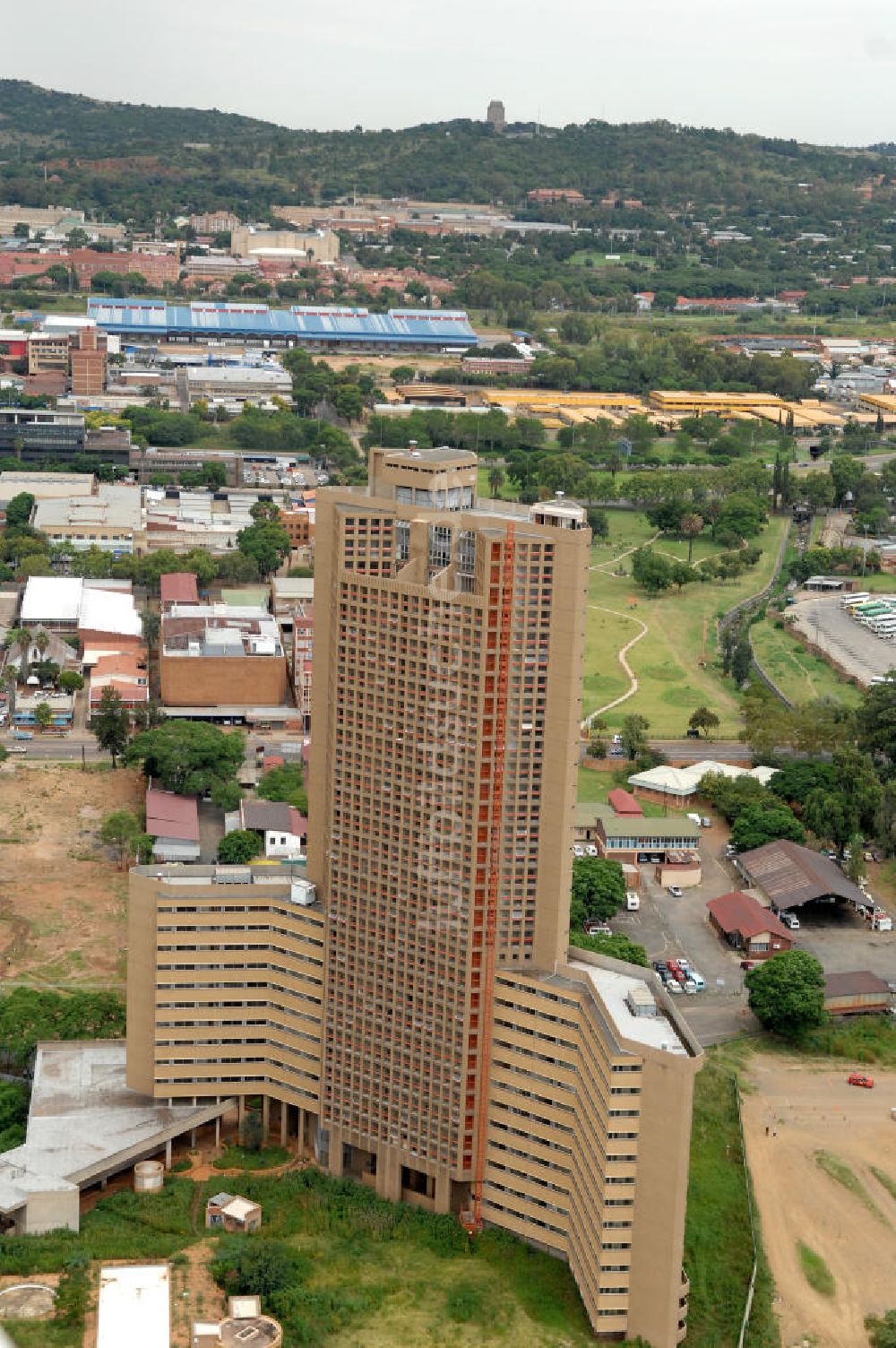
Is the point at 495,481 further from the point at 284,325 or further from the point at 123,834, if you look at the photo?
the point at 123,834

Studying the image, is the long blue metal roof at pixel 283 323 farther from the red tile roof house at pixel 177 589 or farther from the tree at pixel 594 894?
the tree at pixel 594 894

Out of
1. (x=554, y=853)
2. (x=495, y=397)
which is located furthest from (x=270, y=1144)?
(x=495, y=397)

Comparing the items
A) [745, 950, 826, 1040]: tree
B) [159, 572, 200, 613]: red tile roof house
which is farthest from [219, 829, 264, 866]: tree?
[159, 572, 200, 613]: red tile roof house

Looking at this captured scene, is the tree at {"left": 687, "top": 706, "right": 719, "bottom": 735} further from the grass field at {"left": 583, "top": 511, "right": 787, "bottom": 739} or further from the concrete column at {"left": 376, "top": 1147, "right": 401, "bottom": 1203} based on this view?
the concrete column at {"left": 376, "top": 1147, "right": 401, "bottom": 1203}

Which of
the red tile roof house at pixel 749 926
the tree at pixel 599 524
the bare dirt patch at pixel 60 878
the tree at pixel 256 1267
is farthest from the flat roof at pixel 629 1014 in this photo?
the tree at pixel 599 524

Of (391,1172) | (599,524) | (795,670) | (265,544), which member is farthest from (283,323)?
(391,1172)
